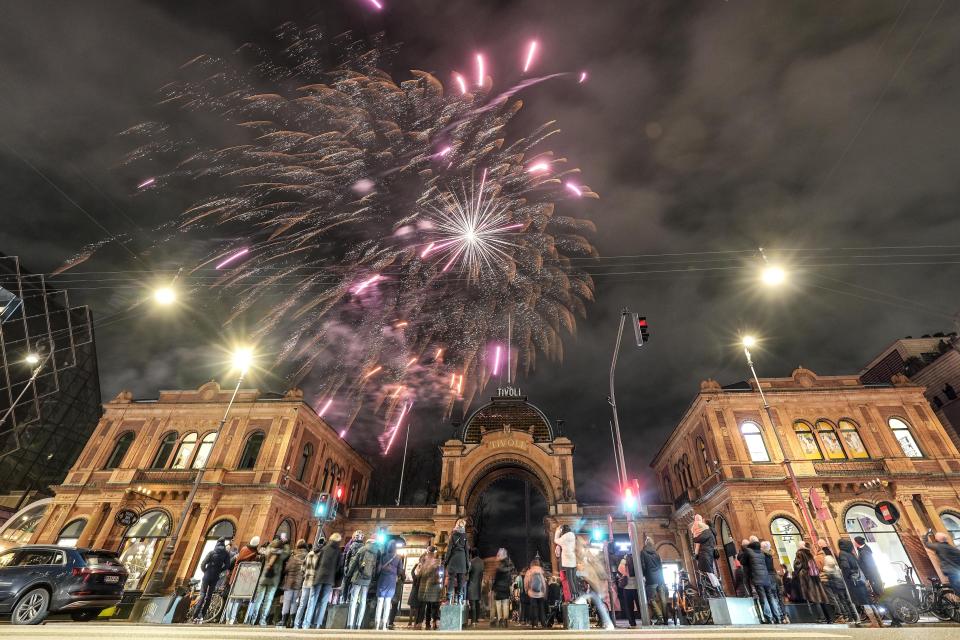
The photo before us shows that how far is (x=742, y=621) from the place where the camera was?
9.16 metres

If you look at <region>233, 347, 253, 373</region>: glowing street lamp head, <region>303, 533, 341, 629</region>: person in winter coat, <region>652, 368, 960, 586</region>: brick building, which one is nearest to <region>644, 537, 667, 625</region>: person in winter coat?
<region>303, 533, 341, 629</region>: person in winter coat

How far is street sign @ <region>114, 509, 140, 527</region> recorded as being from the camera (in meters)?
22.5

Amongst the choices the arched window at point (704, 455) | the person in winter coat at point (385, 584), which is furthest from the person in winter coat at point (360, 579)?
the arched window at point (704, 455)

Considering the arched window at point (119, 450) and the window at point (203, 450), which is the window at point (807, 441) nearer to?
the window at point (203, 450)

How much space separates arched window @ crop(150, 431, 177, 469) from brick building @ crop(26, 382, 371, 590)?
6 cm

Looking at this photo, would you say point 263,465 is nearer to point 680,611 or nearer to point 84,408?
point 680,611

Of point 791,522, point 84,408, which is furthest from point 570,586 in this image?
point 84,408

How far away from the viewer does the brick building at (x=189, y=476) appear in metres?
22.9

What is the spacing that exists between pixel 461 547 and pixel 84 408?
49740 millimetres

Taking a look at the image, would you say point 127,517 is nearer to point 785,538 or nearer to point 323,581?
point 323,581

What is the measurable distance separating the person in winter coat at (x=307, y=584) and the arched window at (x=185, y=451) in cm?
2131

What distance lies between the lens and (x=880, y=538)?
21109 millimetres

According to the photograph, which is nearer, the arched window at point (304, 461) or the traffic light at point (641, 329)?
the traffic light at point (641, 329)

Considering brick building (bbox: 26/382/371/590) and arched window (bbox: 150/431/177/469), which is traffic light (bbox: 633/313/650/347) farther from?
arched window (bbox: 150/431/177/469)
